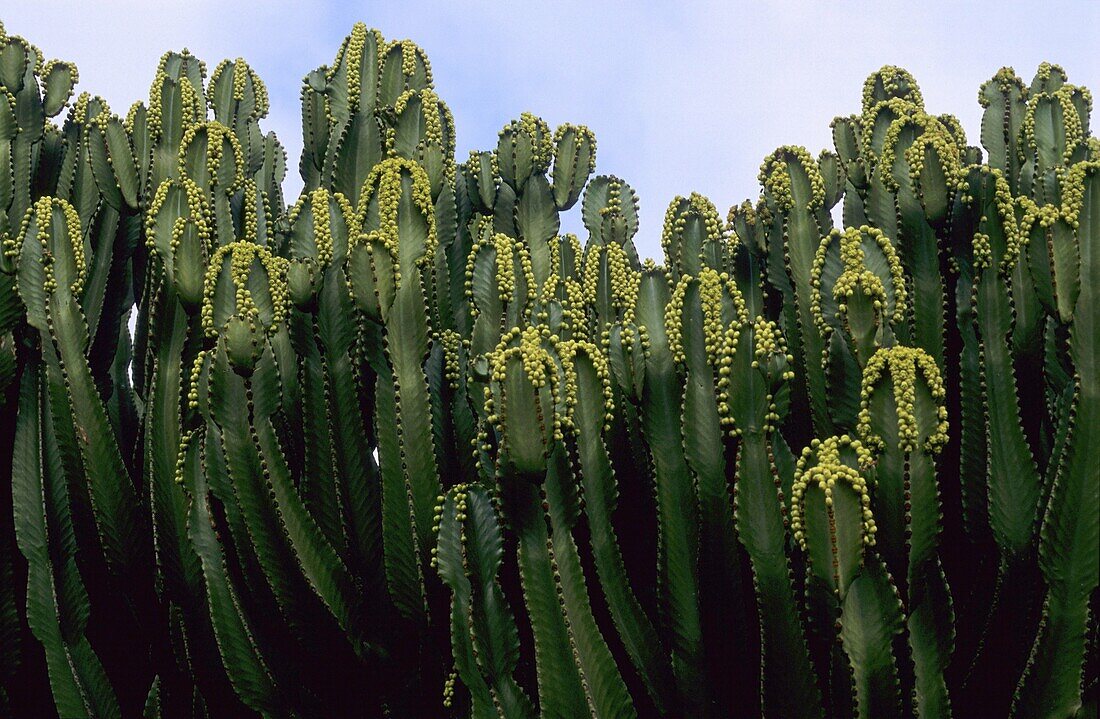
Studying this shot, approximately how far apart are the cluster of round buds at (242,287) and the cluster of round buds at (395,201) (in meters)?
0.36

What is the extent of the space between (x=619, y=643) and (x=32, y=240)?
8.70 ft

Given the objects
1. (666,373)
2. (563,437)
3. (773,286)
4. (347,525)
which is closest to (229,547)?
(347,525)

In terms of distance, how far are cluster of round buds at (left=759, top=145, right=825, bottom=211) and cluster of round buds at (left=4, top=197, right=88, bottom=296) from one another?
2.62 meters

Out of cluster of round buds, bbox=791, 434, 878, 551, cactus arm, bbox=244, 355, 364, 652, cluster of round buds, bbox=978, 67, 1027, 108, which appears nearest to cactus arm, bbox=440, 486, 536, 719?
cactus arm, bbox=244, 355, 364, 652

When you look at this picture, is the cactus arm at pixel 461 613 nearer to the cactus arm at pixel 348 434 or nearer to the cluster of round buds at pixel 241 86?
the cactus arm at pixel 348 434

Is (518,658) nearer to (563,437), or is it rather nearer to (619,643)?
(619,643)

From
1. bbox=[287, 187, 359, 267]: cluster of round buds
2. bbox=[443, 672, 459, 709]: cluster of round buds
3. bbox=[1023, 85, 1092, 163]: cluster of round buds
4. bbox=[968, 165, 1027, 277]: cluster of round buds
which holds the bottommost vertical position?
bbox=[443, 672, 459, 709]: cluster of round buds

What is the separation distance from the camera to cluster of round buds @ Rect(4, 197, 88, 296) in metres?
4.26

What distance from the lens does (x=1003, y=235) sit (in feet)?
12.5

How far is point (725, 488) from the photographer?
3352 mm

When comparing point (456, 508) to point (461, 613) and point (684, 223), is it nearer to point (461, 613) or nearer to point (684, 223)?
point (461, 613)

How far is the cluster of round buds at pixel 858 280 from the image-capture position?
348 cm

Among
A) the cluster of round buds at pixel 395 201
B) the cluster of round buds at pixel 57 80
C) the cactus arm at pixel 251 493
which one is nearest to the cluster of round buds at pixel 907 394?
the cluster of round buds at pixel 395 201

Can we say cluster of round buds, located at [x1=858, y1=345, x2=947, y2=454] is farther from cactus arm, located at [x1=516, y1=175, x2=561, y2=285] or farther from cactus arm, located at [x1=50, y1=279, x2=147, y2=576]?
cactus arm, located at [x1=50, y1=279, x2=147, y2=576]
